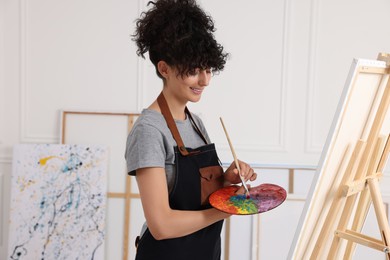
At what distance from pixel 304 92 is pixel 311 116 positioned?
19 cm

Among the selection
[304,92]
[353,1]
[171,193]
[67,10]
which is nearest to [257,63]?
[304,92]

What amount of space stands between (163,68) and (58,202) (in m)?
2.06

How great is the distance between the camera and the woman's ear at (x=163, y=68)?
141cm

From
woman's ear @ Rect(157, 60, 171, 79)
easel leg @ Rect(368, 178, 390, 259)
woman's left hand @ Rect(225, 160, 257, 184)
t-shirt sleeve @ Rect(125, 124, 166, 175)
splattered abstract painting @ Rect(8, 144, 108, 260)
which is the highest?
woman's ear @ Rect(157, 60, 171, 79)

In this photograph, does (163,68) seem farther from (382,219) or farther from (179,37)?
(382,219)

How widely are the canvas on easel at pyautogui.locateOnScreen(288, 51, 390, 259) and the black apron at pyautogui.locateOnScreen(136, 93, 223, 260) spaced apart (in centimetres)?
36

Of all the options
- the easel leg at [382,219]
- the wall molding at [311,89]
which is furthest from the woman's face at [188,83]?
the wall molding at [311,89]

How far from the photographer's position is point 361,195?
5.16ft

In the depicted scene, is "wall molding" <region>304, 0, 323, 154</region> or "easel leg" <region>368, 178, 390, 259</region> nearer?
"easel leg" <region>368, 178, 390, 259</region>

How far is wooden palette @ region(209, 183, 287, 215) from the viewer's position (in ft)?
4.44

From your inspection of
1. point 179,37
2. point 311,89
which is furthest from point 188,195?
point 311,89

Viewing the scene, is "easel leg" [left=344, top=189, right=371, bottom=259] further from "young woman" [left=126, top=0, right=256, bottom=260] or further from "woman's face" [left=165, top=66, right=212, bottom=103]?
"woman's face" [left=165, top=66, right=212, bottom=103]

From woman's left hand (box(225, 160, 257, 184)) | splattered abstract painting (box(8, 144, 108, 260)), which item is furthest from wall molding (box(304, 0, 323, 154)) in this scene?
woman's left hand (box(225, 160, 257, 184))

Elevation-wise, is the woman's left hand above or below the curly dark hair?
below
